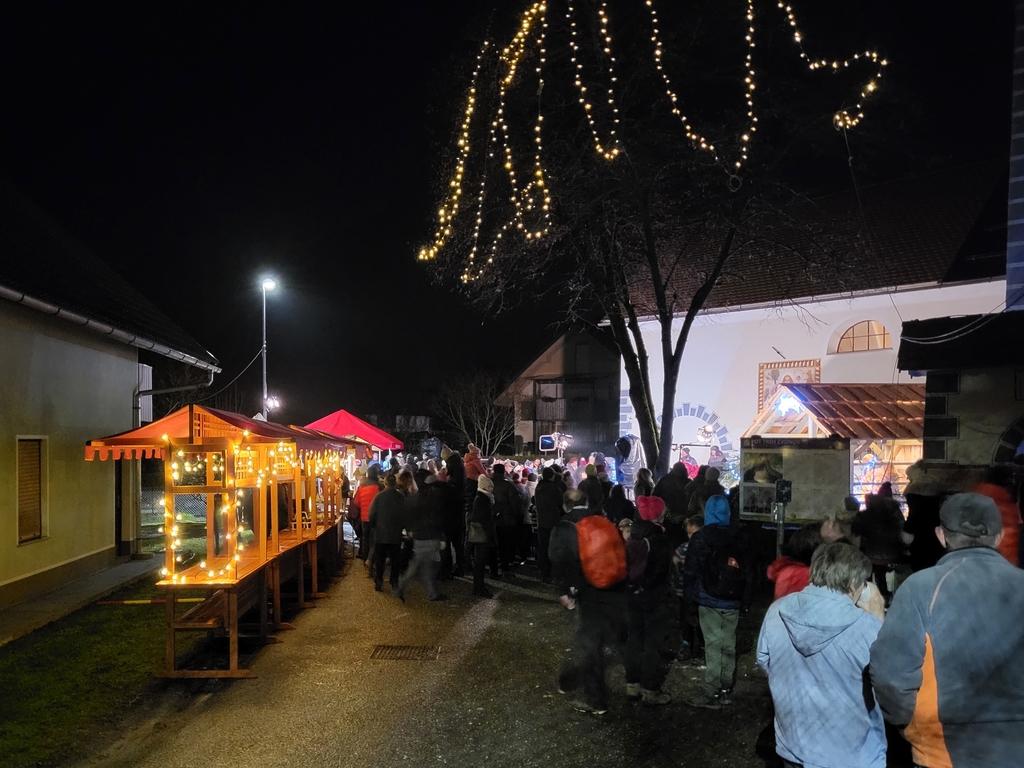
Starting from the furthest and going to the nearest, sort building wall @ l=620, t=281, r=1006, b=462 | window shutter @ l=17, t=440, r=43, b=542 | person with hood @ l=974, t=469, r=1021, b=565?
building wall @ l=620, t=281, r=1006, b=462
window shutter @ l=17, t=440, r=43, b=542
person with hood @ l=974, t=469, r=1021, b=565

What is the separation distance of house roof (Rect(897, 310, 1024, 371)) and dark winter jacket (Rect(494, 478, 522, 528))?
5950 mm

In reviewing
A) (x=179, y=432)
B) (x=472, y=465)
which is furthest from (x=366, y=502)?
(x=179, y=432)

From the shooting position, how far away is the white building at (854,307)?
759 inches

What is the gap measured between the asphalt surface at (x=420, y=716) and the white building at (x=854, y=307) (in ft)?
41.3

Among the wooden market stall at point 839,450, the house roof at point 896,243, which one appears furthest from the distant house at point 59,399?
the house roof at point 896,243

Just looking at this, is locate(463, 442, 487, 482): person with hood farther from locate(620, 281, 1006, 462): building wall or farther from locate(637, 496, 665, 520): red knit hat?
locate(620, 281, 1006, 462): building wall

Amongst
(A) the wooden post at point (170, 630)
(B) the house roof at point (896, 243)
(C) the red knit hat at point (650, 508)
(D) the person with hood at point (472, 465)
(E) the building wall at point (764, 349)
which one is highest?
(B) the house roof at point (896, 243)

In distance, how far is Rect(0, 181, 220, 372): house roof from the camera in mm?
10172

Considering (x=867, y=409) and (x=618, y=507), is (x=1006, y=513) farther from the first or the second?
(x=867, y=409)

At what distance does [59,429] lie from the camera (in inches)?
452

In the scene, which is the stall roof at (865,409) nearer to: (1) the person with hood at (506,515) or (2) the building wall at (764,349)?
(1) the person with hood at (506,515)

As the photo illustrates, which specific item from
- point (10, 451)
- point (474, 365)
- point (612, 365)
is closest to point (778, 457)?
point (10, 451)

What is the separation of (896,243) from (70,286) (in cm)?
1942

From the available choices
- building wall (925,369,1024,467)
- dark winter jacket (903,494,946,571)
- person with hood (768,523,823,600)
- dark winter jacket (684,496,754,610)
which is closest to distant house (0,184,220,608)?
dark winter jacket (684,496,754,610)
